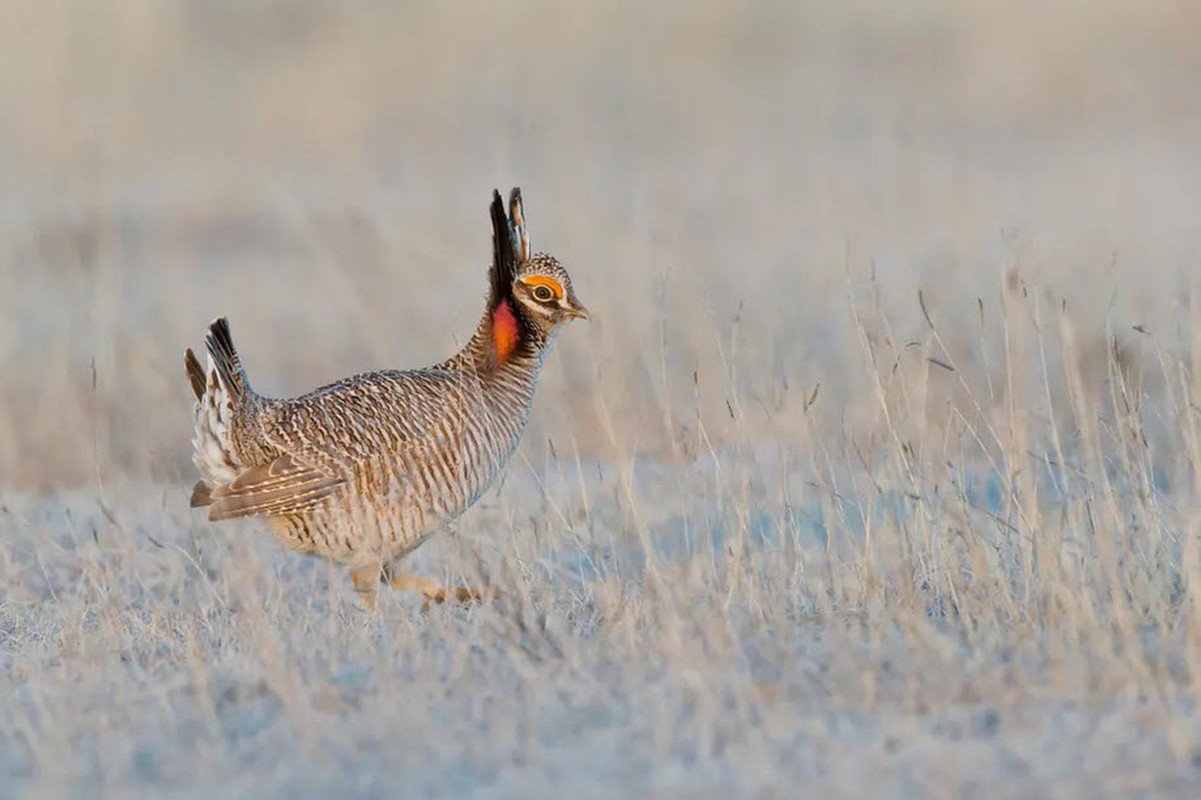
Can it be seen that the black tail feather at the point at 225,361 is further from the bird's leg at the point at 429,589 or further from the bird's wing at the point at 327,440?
the bird's leg at the point at 429,589

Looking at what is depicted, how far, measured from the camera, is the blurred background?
9.38 meters

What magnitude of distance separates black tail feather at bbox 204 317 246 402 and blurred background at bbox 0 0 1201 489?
0.23m

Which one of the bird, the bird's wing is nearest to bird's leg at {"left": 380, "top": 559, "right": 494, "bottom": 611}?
the bird

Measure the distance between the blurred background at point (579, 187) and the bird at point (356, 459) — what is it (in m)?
0.28

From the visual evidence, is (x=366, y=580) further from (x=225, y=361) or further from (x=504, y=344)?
(x=504, y=344)

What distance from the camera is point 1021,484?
17.3 ft

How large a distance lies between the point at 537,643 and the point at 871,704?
0.86 m

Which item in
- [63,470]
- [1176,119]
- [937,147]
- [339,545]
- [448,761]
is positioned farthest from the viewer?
[1176,119]

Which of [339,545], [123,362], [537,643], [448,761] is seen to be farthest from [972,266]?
[448,761]

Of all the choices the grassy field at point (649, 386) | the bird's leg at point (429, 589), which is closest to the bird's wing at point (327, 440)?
the grassy field at point (649, 386)

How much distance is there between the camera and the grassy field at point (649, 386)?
3.91 meters

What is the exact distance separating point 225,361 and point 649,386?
3515mm

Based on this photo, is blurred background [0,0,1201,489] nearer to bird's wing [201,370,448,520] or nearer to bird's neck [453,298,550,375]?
bird's neck [453,298,550,375]

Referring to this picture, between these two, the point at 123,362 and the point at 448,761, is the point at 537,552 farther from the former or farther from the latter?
the point at 123,362
